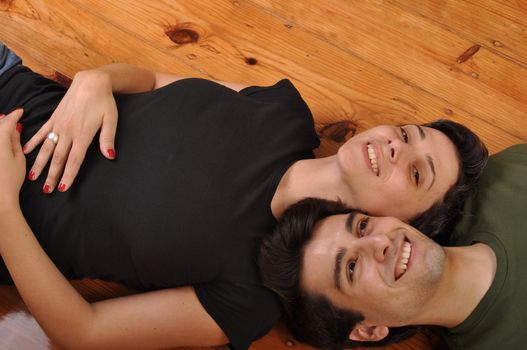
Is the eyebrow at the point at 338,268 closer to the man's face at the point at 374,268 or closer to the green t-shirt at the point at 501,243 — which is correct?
the man's face at the point at 374,268

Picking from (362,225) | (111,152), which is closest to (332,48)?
(362,225)

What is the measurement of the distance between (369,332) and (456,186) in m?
0.44

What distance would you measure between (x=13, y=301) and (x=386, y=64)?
1292 mm

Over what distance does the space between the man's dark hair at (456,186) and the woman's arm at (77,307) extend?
1.96 ft

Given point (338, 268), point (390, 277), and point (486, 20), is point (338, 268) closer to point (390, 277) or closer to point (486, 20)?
point (390, 277)

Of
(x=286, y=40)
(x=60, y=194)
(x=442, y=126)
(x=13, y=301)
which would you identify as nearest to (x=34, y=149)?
(x=60, y=194)

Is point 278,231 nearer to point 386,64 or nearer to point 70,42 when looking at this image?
point 386,64

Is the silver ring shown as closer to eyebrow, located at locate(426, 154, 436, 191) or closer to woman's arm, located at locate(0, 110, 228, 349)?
woman's arm, located at locate(0, 110, 228, 349)

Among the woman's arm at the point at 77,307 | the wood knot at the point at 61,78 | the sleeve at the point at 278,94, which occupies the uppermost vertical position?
the sleeve at the point at 278,94

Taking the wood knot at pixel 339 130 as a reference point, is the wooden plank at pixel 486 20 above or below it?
above

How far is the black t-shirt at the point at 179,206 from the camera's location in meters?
1.24

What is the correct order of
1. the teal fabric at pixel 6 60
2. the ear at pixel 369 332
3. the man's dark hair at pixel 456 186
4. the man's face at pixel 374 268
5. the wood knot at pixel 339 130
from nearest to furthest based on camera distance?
the man's face at pixel 374 268
the ear at pixel 369 332
the man's dark hair at pixel 456 186
the teal fabric at pixel 6 60
the wood knot at pixel 339 130

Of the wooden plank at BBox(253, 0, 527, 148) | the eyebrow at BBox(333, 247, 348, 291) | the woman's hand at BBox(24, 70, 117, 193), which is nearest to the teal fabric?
the woman's hand at BBox(24, 70, 117, 193)

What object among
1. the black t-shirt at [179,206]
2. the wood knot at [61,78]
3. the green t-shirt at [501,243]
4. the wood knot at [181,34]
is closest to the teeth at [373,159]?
the black t-shirt at [179,206]
